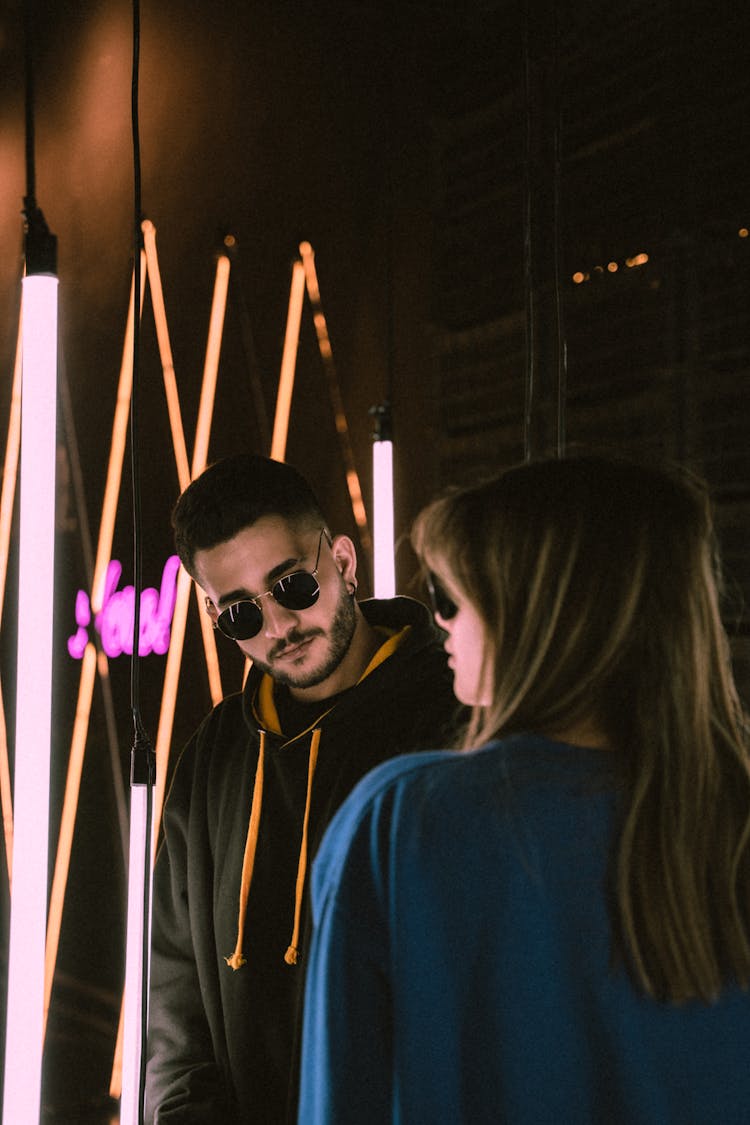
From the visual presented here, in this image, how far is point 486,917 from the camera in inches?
38.6

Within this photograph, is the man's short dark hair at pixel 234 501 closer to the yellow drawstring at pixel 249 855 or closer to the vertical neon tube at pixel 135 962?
the yellow drawstring at pixel 249 855

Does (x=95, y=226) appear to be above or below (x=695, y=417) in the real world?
above

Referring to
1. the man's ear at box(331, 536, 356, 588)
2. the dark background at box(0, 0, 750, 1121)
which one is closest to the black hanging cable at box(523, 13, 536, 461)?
the dark background at box(0, 0, 750, 1121)

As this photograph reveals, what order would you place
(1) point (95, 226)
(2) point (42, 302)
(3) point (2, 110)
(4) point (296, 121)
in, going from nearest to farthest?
(2) point (42, 302), (4) point (296, 121), (1) point (95, 226), (3) point (2, 110)

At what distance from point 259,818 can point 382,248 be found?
2560 millimetres

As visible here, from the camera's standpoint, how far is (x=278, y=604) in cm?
217

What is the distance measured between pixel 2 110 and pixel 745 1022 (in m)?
6.76

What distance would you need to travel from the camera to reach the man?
6.19ft

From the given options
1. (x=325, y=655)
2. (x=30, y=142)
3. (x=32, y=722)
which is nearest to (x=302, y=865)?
(x=325, y=655)

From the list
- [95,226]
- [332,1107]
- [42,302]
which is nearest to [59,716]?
[95,226]

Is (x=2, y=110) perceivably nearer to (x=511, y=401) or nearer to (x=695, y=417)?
(x=511, y=401)

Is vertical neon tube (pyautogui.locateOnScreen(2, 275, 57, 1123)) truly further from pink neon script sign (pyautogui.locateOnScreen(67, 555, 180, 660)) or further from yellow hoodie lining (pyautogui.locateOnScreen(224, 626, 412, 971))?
pink neon script sign (pyautogui.locateOnScreen(67, 555, 180, 660))

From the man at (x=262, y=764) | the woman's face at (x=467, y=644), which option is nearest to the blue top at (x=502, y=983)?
the woman's face at (x=467, y=644)

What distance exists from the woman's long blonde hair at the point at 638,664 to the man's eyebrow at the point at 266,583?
1049mm
